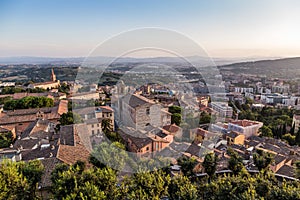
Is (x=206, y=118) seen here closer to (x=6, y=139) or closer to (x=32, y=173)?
(x=32, y=173)

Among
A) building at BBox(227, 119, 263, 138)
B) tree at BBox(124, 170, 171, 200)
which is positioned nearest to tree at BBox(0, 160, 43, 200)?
tree at BBox(124, 170, 171, 200)

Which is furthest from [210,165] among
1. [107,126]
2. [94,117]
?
[94,117]

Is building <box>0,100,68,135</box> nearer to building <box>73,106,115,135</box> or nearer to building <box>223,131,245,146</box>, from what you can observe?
building <box>73,106,115,135</box>

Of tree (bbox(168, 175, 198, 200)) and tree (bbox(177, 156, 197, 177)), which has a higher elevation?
tree (bbox(168, 175, 198, 200))

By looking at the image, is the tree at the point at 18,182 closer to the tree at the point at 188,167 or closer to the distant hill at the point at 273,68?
the tree at the point at 188,167

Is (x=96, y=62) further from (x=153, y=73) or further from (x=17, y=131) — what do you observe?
(x=17, y=131)

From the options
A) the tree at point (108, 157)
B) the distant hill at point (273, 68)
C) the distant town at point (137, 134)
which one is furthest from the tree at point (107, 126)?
the distant hill at point (273, 68)
